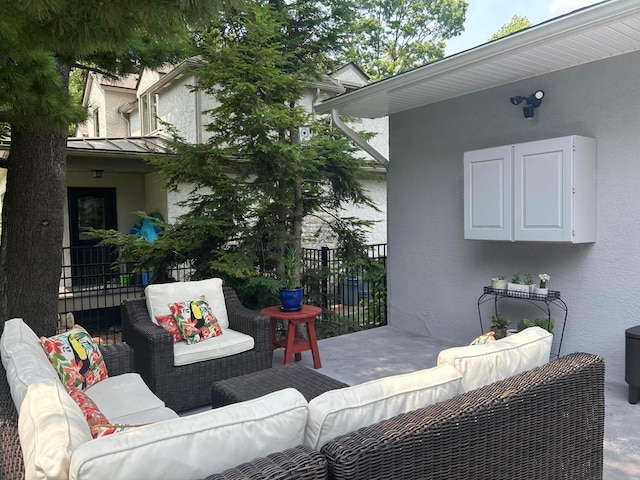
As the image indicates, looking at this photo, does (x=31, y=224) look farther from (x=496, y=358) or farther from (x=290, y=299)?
(x=496, y=358)

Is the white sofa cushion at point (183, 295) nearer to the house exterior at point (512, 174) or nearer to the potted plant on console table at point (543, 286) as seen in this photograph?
the house exterior at point (512, 174)

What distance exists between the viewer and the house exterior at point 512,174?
3965 millimetres

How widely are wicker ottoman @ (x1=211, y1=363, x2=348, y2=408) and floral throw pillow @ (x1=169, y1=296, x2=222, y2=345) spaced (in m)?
0.99

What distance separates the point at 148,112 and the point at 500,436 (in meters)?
11.4

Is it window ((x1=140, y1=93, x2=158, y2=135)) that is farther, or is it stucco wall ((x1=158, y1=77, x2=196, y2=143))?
window ((x1=140, y1=93, x2=158, y2=135))

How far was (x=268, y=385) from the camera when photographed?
3012 millimetres

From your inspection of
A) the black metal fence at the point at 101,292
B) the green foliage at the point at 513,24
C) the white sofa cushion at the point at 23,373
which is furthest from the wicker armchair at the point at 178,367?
the green foliage at the point at 513,24

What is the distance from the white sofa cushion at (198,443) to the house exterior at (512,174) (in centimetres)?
317

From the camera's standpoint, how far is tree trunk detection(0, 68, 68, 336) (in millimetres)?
4664

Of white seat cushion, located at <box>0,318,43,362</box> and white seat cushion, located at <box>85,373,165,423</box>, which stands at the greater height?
white seat cushion, located at <box>0,318,43,362</box>

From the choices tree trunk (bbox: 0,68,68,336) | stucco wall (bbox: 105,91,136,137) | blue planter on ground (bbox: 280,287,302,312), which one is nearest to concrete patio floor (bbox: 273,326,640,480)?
blue planter on ground (bbox: 280,287,302,312)

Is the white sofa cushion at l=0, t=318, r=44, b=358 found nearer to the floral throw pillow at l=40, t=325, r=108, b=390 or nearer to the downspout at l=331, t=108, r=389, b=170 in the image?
the floral throw pillow at l=40, t=325, r=108, b=390

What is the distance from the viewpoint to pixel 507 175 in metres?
4.49

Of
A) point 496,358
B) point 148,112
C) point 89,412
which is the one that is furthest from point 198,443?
point 148,112
